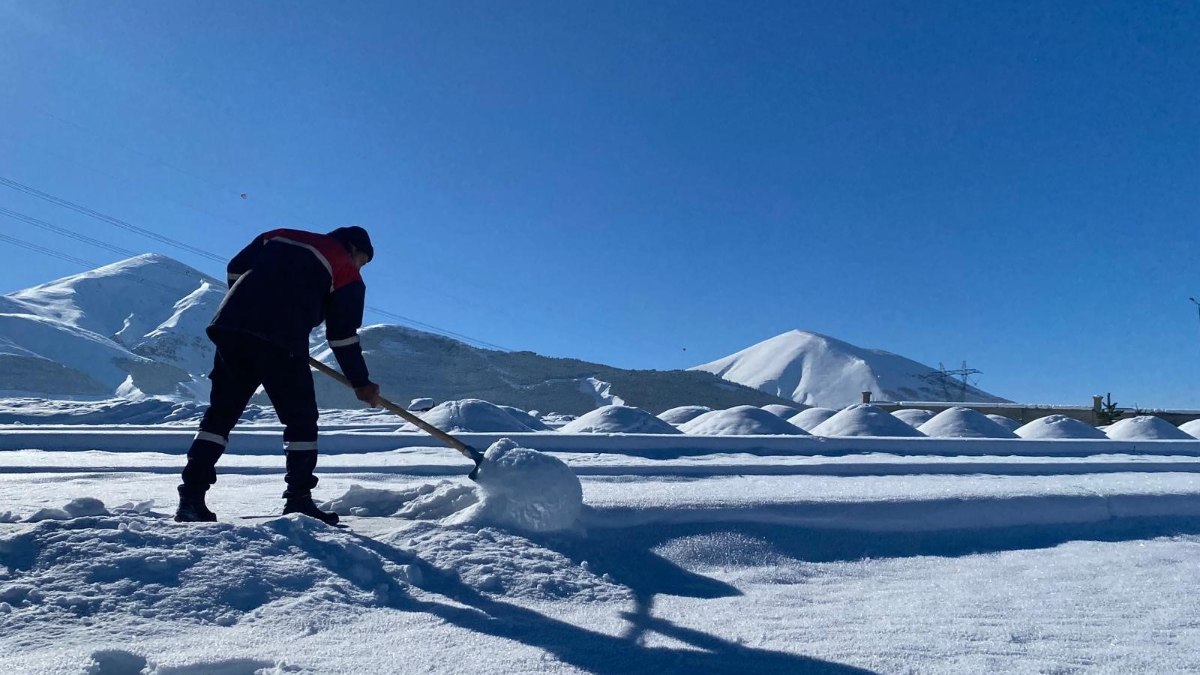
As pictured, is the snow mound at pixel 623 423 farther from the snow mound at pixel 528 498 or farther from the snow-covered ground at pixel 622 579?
the snow mound at pixel 528 498

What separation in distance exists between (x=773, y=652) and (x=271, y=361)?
5.87ft

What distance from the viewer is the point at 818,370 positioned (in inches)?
4131

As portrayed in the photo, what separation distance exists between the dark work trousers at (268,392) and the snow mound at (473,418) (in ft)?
17.4

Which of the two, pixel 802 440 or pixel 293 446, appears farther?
pixel 802 440

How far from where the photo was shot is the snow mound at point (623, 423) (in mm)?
8070

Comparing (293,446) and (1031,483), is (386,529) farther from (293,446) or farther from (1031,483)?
(1031,483)

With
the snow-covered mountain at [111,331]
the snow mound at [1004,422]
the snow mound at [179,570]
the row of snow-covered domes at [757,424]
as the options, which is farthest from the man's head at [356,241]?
the snow-covered mountain at [111,331]

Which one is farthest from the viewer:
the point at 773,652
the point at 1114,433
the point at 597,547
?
the point at 1114,433

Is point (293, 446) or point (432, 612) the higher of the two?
point (293, 446)

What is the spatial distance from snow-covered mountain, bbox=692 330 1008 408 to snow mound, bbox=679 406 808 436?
77.7 metres

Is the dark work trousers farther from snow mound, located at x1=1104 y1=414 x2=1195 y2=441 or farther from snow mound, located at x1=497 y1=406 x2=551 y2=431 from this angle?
snow mound, located at x1=1104 y1=414 x2=1195 y2=441

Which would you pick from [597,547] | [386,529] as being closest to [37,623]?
[386,529]

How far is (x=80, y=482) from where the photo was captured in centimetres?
360

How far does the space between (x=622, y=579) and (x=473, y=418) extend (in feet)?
20.9
